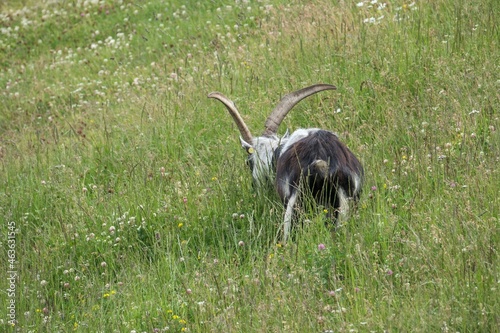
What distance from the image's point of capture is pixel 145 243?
762 cm

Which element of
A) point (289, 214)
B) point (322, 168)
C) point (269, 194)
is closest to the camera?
point (322, 168)

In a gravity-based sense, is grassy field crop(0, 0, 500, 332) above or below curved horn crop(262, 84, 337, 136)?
below

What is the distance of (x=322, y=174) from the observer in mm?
6527

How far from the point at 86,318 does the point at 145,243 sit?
130 centimetres

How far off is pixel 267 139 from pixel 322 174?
1.69 m

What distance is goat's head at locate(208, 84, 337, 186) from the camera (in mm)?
7711

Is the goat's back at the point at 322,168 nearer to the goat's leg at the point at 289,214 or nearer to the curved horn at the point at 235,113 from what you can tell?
the goat's leg at the point at 289,214

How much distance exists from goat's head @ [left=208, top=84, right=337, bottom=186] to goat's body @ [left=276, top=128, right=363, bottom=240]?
0.75 metres

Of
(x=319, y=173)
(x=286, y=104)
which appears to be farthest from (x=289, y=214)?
(x=286, y=104)

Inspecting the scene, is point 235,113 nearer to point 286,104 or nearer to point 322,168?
point 286,104

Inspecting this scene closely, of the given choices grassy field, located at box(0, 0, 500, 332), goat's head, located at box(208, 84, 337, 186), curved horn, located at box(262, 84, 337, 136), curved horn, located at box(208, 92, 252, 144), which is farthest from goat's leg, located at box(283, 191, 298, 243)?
curved horn, located at box(208, 92, 252, 144)

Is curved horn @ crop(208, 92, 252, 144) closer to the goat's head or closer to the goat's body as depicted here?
the goat's head

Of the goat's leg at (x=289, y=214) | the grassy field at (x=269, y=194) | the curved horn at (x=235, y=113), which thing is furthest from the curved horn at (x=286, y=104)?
the goat's leg at (x=289, y=214)

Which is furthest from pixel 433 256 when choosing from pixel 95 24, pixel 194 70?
pixel 95 24
